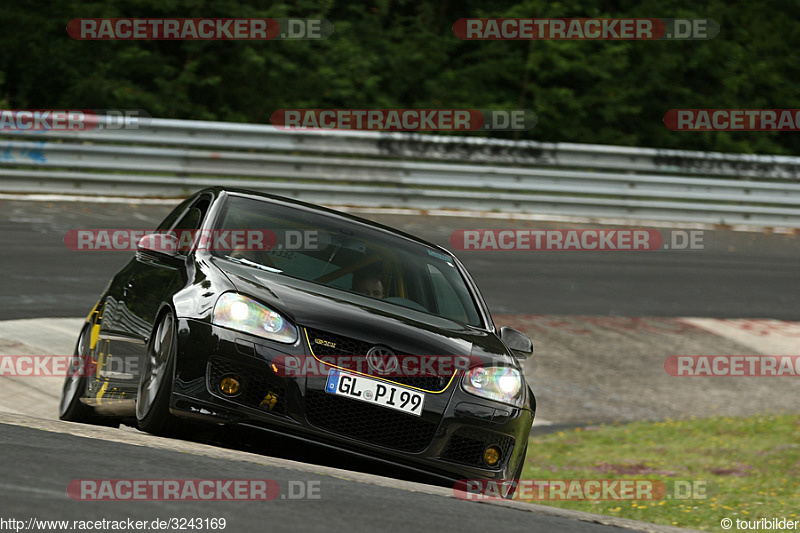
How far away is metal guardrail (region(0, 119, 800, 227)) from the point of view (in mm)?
15875

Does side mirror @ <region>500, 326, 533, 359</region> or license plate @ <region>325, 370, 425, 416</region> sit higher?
side mirror @ <region>500, 326, 533, 359</region>

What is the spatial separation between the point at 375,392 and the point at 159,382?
1.02 metres

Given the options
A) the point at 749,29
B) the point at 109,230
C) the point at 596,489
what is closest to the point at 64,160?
the point at 109,230

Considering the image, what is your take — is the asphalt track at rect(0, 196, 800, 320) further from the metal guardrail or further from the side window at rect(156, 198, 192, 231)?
the side window at rect(156, 198, 192, 231)

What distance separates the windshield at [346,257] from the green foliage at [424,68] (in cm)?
1443

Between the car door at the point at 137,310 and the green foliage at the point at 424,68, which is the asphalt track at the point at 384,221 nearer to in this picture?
the car door at the point at 137,310

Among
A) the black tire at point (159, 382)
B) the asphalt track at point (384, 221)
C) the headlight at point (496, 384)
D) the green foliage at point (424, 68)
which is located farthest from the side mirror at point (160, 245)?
the green foliage at point (424, 68)

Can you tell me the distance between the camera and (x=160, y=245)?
633 centimetres

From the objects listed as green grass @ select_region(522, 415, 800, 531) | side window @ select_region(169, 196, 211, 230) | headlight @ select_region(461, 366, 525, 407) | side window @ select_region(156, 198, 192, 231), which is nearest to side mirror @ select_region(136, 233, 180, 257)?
side window @ select_region(169, 196, 211, 230)

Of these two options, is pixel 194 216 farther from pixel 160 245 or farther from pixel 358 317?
pixel 358 317

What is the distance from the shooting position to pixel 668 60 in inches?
1000

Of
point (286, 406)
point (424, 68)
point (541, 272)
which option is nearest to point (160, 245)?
point (286, 406)

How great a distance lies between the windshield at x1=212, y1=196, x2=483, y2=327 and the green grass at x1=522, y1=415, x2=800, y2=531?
1655 millimetres

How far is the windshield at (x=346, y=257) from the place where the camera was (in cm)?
636
